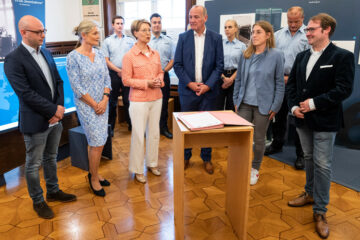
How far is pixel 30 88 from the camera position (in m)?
2.18

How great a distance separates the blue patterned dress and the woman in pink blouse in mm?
253

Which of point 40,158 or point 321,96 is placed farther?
point 40,158

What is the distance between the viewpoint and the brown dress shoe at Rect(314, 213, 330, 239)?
221 cm

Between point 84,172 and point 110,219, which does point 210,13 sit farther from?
point 110,219

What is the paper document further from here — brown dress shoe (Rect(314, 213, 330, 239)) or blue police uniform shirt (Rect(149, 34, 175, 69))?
blue police uniform shirt (Rect(149, 34, 175, 69))

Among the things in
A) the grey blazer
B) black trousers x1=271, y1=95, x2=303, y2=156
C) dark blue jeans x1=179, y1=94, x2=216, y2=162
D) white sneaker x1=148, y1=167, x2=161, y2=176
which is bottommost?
white sneaker x1=148, y1=167, x2=161, y2=176

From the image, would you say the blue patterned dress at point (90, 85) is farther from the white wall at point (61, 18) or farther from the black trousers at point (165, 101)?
the white wall at point (61, 18)

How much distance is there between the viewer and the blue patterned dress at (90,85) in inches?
95.2

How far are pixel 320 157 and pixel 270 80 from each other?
820 millimetres

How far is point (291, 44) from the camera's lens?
341 centimetres

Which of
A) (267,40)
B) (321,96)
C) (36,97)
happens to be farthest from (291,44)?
(36,97)

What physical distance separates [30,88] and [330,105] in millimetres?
2206

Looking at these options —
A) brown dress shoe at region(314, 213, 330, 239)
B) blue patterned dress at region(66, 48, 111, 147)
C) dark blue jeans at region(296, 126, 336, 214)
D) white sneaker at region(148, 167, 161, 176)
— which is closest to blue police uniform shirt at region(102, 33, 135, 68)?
blue patterned dress at region(66, 48, 111, 147)

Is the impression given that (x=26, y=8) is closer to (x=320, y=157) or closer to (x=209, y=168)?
(x=209, y=168)
